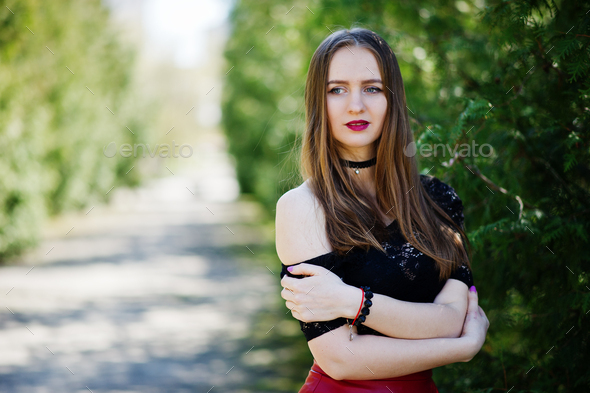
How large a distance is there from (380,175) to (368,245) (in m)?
0.35

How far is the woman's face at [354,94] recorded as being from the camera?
1838 millimetres

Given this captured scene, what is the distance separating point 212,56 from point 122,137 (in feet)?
71.9

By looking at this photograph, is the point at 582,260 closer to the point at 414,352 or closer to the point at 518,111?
the point at 518,111

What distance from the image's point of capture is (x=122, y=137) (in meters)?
20.0

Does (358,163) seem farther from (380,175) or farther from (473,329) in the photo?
(473,329)

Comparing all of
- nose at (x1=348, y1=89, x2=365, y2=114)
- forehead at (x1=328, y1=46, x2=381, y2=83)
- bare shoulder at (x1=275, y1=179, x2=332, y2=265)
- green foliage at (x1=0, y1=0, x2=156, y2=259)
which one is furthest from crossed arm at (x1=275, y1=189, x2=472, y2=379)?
green foliage at (x1=0, y1=0, x2=156, y2=259)

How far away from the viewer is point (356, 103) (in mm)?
1811

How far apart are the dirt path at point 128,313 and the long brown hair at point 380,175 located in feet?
11.0

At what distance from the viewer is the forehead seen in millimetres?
1841

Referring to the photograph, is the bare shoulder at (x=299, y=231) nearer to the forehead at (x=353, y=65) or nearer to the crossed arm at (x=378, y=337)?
the crossed arm at (x=378, y=337)

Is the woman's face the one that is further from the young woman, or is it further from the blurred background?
the blurred background

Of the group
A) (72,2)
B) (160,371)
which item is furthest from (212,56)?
(160,371)

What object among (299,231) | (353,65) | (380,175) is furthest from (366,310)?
(353,65)

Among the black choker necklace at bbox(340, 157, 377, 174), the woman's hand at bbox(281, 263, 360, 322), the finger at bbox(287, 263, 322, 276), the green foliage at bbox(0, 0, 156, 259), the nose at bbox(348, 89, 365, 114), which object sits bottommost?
the woman's hand at bbox(281, 263, 360, 322)
